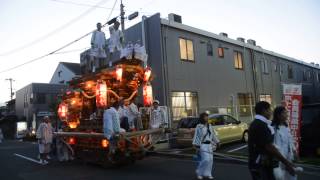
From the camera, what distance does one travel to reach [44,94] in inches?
1683

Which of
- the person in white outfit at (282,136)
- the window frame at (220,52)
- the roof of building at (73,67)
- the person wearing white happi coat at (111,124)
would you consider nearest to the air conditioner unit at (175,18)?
the window frame at (220,52)

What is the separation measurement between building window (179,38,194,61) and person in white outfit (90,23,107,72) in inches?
257

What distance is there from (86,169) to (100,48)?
17.2 ft

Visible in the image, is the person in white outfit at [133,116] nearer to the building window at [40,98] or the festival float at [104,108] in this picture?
the festival float at [104,108]

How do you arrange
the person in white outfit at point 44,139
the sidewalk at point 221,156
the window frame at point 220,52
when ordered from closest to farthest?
the sidewalk at point 221,156, the person in white outfit at point 44,139, the window frame at point 220,52

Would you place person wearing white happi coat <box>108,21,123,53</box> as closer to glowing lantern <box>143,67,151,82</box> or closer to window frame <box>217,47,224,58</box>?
glowing lantern <box>143,67,151,82</box>

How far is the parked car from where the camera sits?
14.6 metres

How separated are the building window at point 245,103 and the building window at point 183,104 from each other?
547 centimetres

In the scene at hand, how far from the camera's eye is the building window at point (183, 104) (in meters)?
18.7

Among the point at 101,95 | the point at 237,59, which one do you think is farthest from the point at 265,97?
the point at 101,95

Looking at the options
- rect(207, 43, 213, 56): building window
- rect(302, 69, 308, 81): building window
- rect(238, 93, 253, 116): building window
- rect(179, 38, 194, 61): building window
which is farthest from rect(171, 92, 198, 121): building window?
rect(302, 69, 308, 81): building window

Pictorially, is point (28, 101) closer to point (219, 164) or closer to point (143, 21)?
point (143, 21)

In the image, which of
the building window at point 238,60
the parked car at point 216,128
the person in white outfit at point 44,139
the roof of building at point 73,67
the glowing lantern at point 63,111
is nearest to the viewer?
the person in white outfit at point 44,139

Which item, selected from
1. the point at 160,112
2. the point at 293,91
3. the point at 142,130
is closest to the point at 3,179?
the point at 142,130
